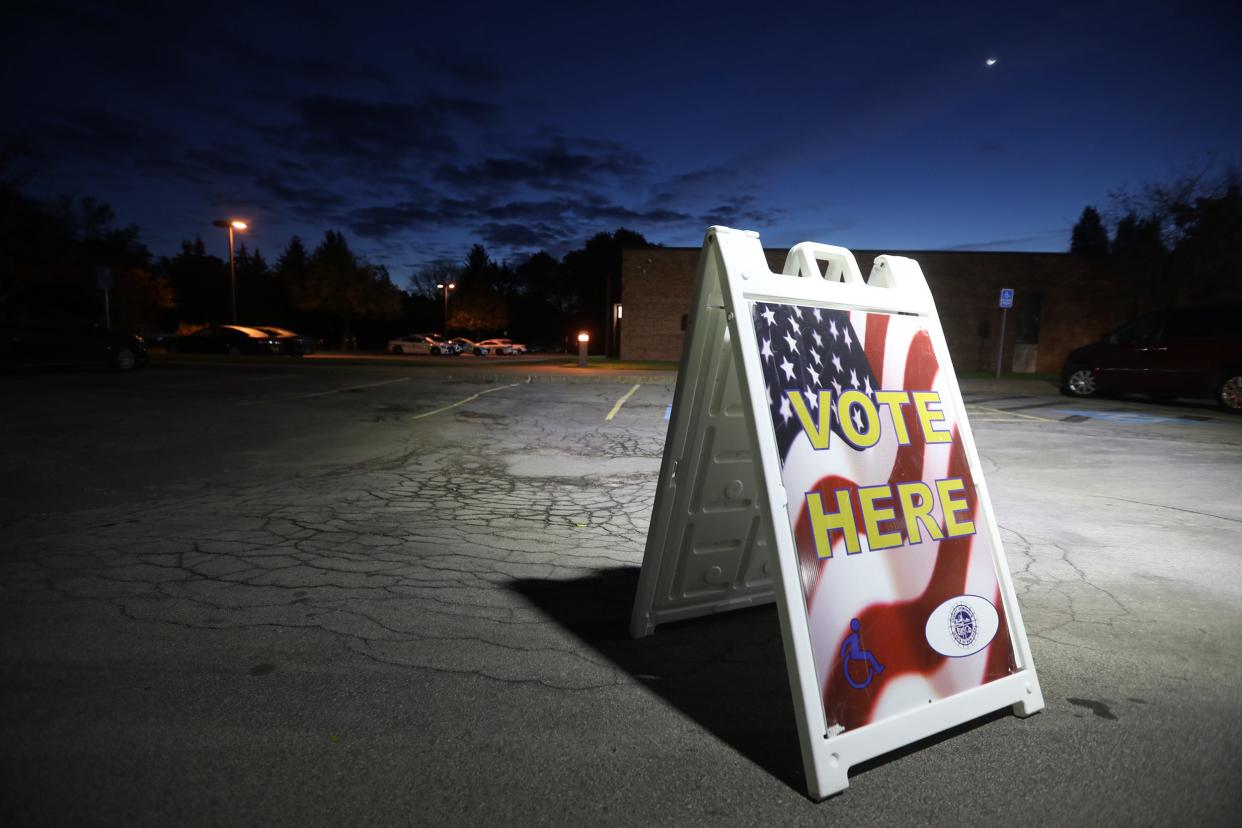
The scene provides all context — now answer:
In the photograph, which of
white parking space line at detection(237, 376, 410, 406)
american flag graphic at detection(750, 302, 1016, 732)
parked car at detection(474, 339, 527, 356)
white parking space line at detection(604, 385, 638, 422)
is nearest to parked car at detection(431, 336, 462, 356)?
parked car at detection(474, 339, 527, 356)

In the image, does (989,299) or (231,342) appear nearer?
(231,342)

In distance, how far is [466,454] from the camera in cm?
745

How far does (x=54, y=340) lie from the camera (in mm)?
14516

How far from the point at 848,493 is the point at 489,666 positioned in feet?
5.46

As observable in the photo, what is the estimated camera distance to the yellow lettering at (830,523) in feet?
6.89

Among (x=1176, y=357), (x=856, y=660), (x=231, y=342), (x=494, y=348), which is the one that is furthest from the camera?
(x=494, y=348)

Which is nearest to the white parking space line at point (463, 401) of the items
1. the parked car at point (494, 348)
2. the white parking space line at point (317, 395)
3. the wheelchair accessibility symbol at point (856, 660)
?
the white parking space line at point (317, 395)

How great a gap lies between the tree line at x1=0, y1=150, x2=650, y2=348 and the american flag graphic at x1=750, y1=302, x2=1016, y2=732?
19912 mm

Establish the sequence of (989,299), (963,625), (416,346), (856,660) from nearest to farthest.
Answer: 1. (856,660)
2. (963,625)
3. (989,299)
4. (416,346)

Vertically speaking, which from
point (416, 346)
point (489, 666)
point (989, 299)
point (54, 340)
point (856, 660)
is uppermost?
point (989, 299)

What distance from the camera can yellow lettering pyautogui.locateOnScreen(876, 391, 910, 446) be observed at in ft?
7.89

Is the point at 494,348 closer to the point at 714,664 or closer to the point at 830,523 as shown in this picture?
the point at 714,664

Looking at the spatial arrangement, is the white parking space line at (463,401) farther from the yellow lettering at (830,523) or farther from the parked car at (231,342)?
the parked car at (231,342)

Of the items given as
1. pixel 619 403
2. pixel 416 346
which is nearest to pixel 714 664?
pixel 619 403
